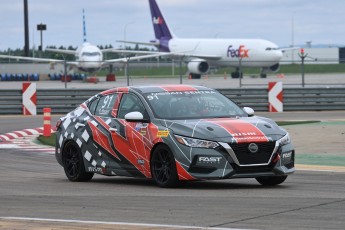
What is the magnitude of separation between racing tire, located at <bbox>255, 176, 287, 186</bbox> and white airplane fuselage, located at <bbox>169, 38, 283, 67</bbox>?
198ft

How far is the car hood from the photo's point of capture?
1271 centimetres

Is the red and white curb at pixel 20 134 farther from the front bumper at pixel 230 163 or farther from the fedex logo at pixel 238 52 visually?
the fedex logo at pixel 238 52

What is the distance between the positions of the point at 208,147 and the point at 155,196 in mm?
936

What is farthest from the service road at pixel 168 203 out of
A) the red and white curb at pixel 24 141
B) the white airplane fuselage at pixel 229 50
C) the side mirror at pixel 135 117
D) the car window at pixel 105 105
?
the white airplane fuselage at pixel 229 50

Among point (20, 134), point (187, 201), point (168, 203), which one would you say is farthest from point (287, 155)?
point (20, 134)

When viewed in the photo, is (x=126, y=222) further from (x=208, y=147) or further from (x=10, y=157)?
(x=10, y=157)

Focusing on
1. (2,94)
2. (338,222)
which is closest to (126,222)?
(338,222)

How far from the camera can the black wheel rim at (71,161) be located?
48.8ft

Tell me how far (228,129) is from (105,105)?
2.49m

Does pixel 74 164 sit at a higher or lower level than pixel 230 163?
lower

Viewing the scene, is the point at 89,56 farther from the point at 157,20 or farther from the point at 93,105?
the point at 93,105

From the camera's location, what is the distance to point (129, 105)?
14219 millimetres

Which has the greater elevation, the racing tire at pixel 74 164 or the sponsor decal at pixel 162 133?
the sponsor decal at pixel 162 133

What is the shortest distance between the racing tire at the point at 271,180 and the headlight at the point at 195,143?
3.62ft
